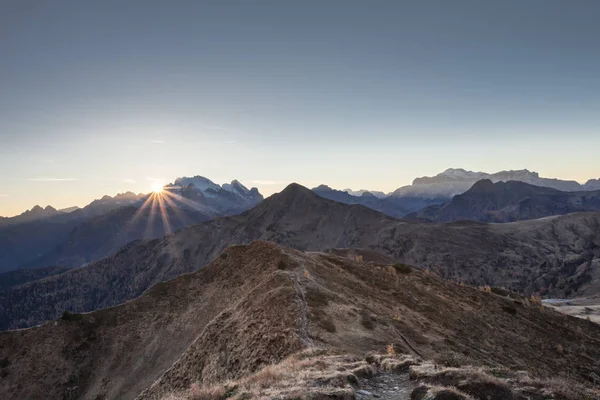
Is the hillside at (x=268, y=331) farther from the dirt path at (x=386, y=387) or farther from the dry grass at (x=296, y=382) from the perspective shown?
the dirt path at (x=386, y=387)

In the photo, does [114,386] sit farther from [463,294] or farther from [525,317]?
[525,317]

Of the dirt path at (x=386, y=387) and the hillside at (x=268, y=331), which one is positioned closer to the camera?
the dirt path at (x=386, y=387)

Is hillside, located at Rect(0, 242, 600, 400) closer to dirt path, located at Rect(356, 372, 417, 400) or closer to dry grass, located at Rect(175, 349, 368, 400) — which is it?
dry grass, located at Rect(175, 349, 368, 400)

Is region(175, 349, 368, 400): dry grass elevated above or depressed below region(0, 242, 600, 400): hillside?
above

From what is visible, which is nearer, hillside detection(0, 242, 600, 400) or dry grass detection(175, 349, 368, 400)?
dry grass detection(175, 349, 368, 400)

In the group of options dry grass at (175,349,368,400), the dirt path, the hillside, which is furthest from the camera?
the hillside

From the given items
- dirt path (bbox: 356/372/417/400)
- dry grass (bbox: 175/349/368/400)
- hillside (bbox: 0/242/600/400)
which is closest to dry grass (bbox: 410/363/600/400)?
dirt path (bbox: 356/372/417/400)

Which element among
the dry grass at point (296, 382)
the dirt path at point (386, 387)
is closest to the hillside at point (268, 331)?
the dry grass at point (296, 382)
